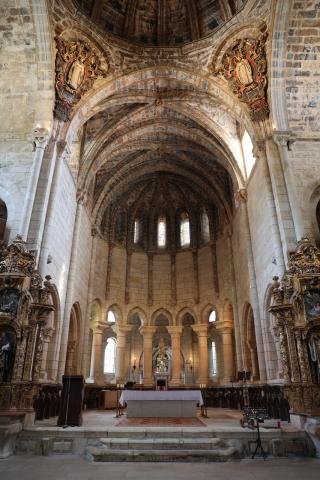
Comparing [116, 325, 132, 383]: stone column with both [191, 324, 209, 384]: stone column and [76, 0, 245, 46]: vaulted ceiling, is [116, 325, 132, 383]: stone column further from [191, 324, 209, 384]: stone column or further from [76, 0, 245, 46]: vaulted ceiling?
[76, 0, 245, 46]: vaulted ceiling

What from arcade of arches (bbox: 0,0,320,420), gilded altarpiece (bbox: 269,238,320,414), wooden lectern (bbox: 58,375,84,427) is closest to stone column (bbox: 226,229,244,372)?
arcade of arches (bbox: 0,0,320,420)

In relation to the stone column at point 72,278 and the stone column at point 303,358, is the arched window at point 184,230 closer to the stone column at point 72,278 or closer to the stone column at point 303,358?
the stone column at point 72,278

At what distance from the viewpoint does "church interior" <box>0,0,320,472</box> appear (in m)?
9.02

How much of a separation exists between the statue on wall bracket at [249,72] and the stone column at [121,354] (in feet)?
45.9

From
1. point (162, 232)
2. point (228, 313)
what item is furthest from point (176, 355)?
point (162, 232)

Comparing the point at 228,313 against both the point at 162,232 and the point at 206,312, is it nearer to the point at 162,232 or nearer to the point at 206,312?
the point at 206,312

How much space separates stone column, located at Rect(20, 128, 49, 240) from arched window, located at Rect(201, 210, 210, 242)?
13.0 metres

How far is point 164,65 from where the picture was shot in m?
14.6

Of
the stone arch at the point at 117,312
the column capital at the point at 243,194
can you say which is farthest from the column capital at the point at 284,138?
the stone arch at the point at 117,312

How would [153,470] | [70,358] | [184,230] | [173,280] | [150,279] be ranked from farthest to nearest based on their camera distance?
[184,230] → [150,279] → [173,280] → [70,358] → [153,470]

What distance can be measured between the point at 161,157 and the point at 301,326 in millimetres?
14806

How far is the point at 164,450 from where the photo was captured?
280 inches

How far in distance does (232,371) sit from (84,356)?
777cm

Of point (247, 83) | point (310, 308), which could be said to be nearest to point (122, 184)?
point (247, 83)
